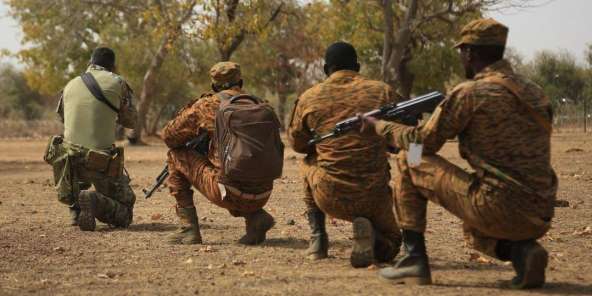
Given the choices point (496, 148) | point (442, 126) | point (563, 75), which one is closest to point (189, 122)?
point (442, 126)

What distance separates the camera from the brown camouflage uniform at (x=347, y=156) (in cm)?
666

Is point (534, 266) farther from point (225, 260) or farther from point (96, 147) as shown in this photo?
point (96, 147)

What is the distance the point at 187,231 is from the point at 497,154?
337 centimetres

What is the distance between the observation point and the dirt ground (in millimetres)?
5961

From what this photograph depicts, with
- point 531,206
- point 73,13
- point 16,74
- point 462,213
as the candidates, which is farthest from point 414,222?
point 16,74

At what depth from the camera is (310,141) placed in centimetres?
689

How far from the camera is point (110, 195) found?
367 inches

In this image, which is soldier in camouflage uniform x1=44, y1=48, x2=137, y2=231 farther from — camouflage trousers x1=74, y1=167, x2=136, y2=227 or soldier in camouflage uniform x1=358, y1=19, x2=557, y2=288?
soldier in camouflage uniform x1=358, y1=19, x2=557, y2=288

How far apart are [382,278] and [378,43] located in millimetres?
38073

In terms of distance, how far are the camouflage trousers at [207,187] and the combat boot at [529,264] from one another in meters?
2.64

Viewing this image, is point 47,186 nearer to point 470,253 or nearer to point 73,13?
point 470,253

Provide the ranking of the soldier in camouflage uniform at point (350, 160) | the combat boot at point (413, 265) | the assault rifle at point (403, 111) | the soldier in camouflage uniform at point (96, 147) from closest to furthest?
the combat boot at point (413, 265) → the assault rifle at point (403, 111) → the soldier in camouflage uniform at point (350, 160) → the soldier in camouflage uniform at point (96, 147)

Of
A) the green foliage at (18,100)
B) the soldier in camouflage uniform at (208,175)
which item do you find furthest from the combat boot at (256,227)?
the green foliage at (18,100)

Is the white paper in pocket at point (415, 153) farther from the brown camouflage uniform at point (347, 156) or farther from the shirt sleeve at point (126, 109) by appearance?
the shirt sleeve at point (126, 109)
